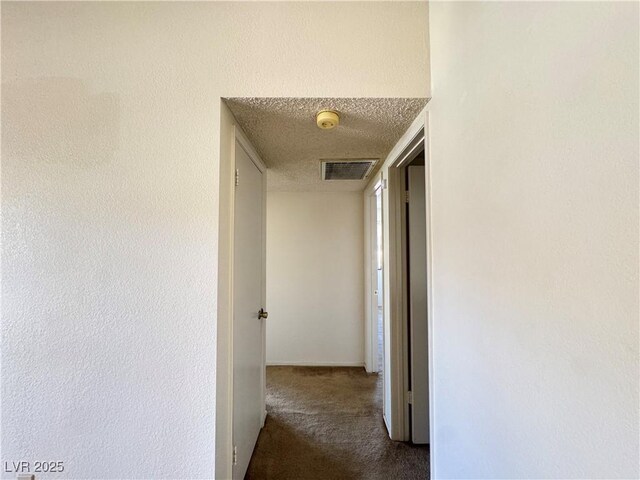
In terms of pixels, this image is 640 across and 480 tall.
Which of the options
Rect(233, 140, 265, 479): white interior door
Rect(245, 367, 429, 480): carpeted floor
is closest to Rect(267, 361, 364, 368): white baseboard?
Rect(245, 367, 429, 480): carpeted floor

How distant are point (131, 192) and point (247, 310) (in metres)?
0.93

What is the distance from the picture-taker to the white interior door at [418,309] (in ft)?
6.84

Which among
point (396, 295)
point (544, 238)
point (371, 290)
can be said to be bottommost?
point (371, 290)

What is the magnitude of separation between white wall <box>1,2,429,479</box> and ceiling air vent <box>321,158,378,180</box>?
963mm

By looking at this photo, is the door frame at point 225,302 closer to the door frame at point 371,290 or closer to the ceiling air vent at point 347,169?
the ceiling air vent at point 347,169

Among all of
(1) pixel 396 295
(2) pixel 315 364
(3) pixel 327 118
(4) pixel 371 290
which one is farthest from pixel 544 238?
(2) pixel 315 364

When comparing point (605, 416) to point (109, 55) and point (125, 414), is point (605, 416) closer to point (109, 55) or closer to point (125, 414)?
point (125, 414)

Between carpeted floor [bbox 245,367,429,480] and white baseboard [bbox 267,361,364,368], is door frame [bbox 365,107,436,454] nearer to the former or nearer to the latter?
carpeted floor [bbox 245,367,429,480]

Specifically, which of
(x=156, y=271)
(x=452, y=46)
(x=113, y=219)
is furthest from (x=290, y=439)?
(x=452, y=46)

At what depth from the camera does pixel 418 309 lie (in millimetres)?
2135

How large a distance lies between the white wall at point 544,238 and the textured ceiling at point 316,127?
16.3 inches

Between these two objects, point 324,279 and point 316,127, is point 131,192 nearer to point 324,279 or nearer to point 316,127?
point 316,127

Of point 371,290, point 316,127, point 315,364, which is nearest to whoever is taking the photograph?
point 316,127

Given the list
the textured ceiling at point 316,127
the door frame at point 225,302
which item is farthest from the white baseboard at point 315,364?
the textured ceiling at point 316,127
